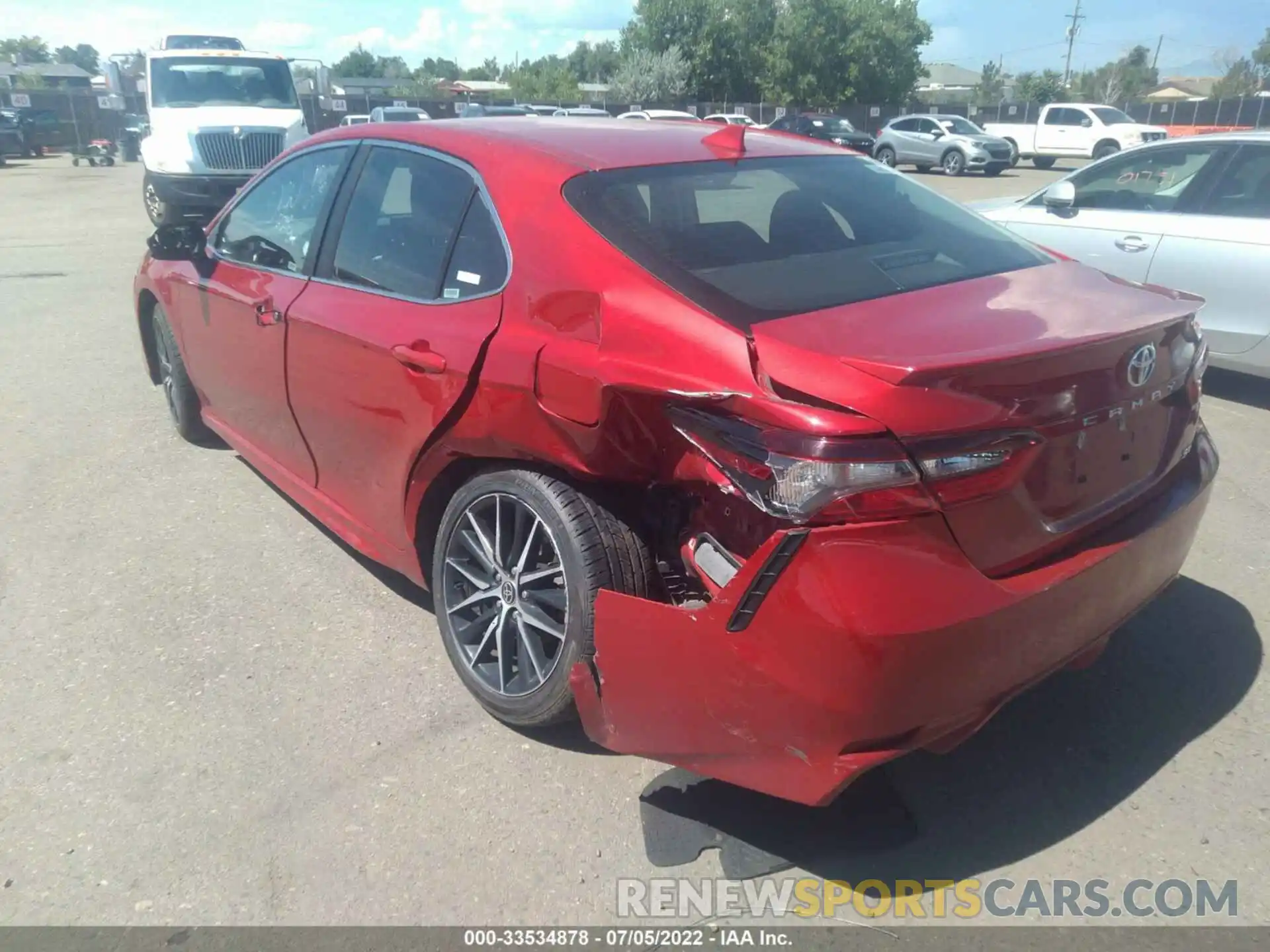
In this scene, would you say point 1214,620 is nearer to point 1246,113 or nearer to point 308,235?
point 308,235

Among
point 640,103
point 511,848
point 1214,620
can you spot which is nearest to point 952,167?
point 640,103

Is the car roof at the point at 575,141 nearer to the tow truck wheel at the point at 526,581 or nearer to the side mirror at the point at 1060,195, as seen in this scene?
the tow truck wheel at the point at 526,581

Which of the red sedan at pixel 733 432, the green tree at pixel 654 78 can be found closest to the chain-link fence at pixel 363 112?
the green tree at pixel 654 78

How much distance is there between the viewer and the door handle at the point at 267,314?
378 centimetres

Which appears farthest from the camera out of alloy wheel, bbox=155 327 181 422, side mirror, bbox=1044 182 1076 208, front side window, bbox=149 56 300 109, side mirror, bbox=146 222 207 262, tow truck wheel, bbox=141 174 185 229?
front side window, bbox=149 56 300 109

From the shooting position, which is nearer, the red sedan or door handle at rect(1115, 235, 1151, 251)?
the red sedan

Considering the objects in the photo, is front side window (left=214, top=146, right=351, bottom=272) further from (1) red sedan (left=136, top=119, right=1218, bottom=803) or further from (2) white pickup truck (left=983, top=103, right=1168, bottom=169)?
(2) white pickup truck (left=983, top=103, right=1168, bottom=169)

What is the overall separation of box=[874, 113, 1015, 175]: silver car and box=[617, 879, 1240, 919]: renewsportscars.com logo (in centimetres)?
2685

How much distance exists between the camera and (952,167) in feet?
90.4

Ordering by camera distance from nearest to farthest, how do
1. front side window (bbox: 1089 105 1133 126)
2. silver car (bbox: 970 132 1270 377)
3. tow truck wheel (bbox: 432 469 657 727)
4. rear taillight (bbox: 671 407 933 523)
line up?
rear taillight (bbox: 671 407 933 523), tow truck wheel (bbox: 432 469 657 727), silver car (bbox: 970 132 1270 377), front side window (bbox: 1089 105 1133 126)

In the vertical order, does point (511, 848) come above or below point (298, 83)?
below

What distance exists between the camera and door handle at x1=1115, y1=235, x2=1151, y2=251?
6152 mm

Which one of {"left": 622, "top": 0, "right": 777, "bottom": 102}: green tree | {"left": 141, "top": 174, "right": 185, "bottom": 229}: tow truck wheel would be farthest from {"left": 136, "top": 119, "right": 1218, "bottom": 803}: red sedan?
{"left": 622, "top": 0, "right": 777, "bottom": 102}: green tree
